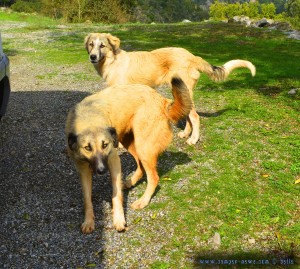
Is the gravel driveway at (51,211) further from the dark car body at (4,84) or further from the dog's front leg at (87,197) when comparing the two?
the dark car body at (4,84)

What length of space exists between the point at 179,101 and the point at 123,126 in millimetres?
801

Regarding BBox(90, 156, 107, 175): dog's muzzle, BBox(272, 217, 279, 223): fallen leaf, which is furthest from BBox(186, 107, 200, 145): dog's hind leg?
BBox(90, 156, 107, 175): dog's muzzle

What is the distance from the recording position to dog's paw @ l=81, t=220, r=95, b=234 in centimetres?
450

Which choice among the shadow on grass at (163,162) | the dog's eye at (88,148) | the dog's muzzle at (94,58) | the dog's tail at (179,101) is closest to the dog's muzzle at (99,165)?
the dog's eye at (88,148)

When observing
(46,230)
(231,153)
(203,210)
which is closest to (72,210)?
(46,230)

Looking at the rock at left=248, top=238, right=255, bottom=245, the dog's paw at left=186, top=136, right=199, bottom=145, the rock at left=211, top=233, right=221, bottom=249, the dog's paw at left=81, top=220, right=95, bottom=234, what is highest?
the dog's paw at left=186, top=136, right=199, bottom=145

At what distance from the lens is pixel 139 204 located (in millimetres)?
4957

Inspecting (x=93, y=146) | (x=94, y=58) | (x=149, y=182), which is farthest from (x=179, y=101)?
(x=94, y=58)

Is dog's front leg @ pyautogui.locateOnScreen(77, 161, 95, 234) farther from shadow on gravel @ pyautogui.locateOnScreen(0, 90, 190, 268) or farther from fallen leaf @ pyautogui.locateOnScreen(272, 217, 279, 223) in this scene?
fallen leaf @ pyautogui.locateOnScreen(272, 217, 279, 223)

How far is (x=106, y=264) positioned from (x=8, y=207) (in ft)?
5.90

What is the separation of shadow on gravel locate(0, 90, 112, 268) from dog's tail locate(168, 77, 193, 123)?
58.9 inches

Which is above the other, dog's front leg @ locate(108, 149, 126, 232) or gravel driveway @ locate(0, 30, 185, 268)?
dog's front leg @ locate(108, 149, 126, 232)

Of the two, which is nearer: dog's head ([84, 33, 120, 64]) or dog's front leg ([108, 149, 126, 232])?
dog's front leg ([108, 149, 126, 232])

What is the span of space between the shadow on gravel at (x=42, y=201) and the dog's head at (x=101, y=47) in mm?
1604
